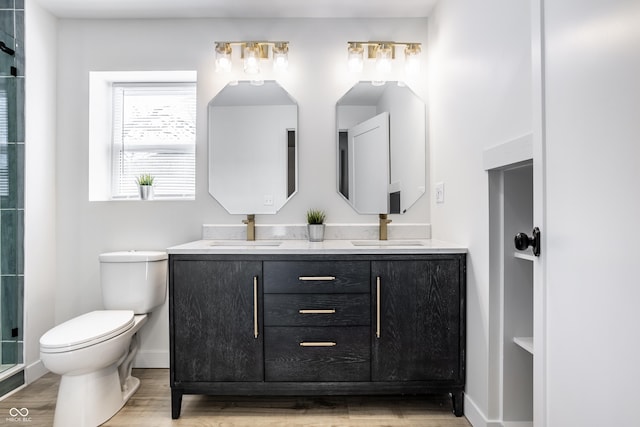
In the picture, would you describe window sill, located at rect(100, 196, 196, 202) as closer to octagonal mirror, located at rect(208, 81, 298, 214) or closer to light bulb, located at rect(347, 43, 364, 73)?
octagonal mirror, located at rect(208, 81, 298, 214)

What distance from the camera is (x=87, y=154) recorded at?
250 centimetres

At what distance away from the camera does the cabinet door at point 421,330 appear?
1854mm

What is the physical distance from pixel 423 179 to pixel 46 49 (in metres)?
2.60

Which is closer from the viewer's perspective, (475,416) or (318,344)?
(475,416)

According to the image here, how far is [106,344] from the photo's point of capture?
5.77 feet

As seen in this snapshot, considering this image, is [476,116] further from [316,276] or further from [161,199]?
[161,199]

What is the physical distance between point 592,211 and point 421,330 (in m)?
1.23

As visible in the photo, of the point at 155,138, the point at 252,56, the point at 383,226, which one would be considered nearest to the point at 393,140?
the point at 383,226

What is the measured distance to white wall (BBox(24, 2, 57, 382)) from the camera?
2242mm

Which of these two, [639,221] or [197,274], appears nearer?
[639,221]

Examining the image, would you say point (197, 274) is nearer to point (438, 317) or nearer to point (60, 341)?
point (60, 341)

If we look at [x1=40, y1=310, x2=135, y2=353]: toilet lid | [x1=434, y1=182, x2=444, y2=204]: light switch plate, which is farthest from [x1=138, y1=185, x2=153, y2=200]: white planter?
[x1=434, y1=182, x2=444, y2=204]: light switch plate

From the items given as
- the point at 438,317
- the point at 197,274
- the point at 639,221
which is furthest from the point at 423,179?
the point at 639,221

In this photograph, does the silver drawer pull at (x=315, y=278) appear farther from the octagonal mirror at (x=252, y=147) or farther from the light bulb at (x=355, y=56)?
the light bulb at (x=355, y=56)
